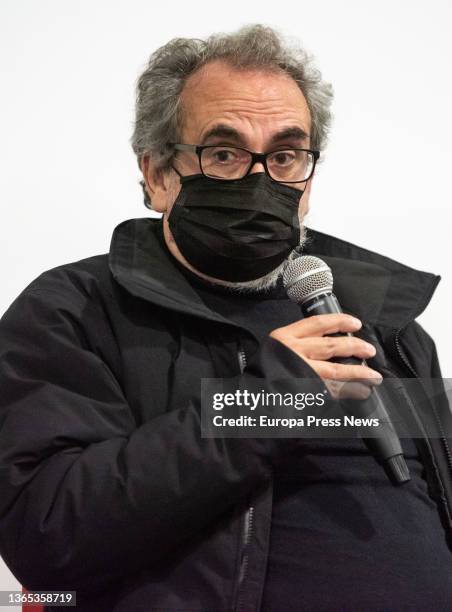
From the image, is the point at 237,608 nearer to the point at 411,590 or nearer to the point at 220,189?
the point at 411,590

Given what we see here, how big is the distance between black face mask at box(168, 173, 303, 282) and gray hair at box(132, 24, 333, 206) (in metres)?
0.19

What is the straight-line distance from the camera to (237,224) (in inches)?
54.6

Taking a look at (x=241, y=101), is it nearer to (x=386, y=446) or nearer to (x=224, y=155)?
(x=224, y=155)

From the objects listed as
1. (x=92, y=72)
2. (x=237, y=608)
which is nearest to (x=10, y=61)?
(x=92, y=72)

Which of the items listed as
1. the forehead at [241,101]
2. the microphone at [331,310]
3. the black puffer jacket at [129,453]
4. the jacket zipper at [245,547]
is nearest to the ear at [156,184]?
the forehead at [241,101]

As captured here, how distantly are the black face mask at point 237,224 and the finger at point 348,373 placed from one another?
14.5 inches

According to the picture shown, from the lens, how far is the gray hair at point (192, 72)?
1587mm

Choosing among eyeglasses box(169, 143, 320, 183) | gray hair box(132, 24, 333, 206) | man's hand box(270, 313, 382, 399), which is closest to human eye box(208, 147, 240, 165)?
eyeglasses box(169, 143, 320, 183)

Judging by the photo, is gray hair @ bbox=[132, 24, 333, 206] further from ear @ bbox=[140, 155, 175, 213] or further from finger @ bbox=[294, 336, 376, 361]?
finger @ bbox=[294, 336, 376, 361]

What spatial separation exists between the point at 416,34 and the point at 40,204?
1.13 meters

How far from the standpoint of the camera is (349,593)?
47.5 inches

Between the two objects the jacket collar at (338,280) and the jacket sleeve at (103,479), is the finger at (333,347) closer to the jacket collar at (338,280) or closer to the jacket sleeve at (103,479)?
the jacket sleeve at (103,479)

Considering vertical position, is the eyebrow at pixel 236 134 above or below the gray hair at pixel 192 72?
below

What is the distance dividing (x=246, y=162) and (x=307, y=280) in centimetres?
37
